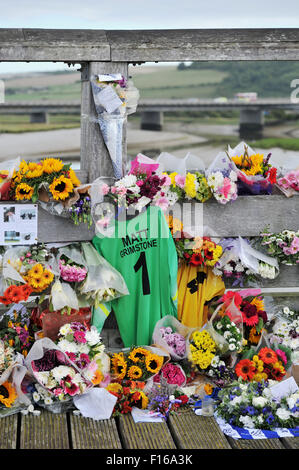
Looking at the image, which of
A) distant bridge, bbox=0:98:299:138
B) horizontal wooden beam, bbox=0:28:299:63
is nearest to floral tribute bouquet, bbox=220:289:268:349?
horizontal wooden beam, bbox=0:28:299:63

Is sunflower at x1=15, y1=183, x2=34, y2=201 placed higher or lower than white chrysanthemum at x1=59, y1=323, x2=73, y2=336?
higher

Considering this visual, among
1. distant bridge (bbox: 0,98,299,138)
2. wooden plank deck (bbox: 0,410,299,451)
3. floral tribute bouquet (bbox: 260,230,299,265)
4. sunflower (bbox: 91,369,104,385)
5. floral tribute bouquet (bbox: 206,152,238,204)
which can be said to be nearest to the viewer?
wooden plank deck (bbox: 0,410,299,451)

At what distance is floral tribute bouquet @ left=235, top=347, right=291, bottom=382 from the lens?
4046 mm

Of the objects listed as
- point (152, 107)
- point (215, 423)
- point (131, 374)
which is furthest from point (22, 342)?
point (152, 107)

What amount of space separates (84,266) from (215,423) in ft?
3.75

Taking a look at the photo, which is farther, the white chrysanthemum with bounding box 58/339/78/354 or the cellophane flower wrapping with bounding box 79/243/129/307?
the cellophane flower wrapping with bounding box 79/243/129/307

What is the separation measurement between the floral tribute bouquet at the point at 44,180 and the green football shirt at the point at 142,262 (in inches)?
14.7

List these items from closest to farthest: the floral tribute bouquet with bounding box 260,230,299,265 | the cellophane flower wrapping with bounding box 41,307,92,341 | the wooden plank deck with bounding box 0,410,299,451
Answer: the wooden plank deck with bounding box 0,410,299,451
the cellophane flower wrapping with bounding box 41,307,92,341
the floral tribute bouquet with bounding box 260,230,299,265

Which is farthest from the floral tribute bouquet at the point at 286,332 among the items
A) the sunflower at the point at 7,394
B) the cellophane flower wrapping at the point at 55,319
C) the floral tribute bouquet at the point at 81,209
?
the sunflower at the point at 7,394

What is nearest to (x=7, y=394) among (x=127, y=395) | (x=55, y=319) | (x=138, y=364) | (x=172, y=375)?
(x=55, y=319)

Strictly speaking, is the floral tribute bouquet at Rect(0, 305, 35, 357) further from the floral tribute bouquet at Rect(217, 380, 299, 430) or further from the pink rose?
the floral tribute bouquet at Rect(217, 380, 299, 430)

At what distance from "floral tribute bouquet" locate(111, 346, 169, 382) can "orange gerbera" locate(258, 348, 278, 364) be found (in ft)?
1.83

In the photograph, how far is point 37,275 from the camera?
13.2 feet
